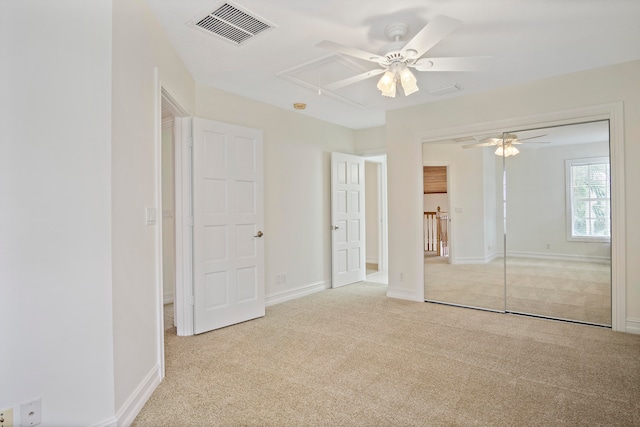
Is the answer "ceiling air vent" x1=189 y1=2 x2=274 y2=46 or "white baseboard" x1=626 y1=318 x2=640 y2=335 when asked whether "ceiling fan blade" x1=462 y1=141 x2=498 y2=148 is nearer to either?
"white baseboard" x1=626 y1=318 x2=640 y2=335

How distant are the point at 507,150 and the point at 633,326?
82.2 inches

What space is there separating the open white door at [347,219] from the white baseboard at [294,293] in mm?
250

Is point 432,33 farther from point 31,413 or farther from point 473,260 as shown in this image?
point 473,260

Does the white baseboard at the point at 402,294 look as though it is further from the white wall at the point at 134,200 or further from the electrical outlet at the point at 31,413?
the electrical outlet at the point at 31,413

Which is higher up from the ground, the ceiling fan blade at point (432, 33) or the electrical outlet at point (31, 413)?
the ceiling fan blade at point (432, 33)

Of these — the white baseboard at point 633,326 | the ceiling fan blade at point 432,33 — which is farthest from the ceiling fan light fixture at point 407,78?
the white baseboard at point 633,326

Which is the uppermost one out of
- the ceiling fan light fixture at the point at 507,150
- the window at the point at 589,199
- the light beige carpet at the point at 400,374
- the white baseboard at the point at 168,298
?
the ceiling fan light fixture at the point at 507,150

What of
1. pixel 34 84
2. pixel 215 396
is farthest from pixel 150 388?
pixel 34 84

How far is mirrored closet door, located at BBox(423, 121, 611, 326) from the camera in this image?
355cm

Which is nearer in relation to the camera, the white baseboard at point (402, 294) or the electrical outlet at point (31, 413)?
the electrical outlet at point (31, 413)

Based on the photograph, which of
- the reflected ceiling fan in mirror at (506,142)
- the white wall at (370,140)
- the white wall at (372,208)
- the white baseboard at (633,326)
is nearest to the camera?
the white baseboard at (633,326)

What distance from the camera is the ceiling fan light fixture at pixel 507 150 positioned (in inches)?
156

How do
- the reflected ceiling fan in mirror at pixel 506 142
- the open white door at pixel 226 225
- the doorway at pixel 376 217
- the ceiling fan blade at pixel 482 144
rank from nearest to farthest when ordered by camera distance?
the open white door at pixel 226 225 → the reflected ceiling fan in mirror at pixel 506 142 → the ceiling fan blade at pixel 482 144 → the doorway at pixel 376 217

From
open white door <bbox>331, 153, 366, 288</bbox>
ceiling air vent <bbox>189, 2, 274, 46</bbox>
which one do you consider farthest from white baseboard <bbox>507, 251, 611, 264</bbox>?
ceiling air vent <bbox>189, 2, 274, 46</bbox>
